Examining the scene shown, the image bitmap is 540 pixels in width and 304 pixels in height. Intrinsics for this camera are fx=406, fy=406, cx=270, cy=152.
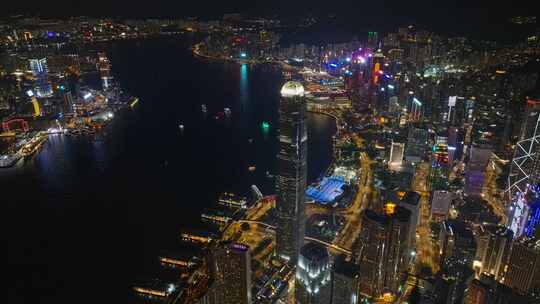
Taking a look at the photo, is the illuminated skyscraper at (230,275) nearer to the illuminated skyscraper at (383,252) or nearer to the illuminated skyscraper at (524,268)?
the illuminated skyscraper at (383,252)

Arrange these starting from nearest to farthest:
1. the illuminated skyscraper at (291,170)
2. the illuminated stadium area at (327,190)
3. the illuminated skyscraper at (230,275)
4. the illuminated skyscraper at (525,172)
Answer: the illuminated skyscraper at (230,275), the illuminated skyscraper at (291,170), the illuminated skyscraper at (525,172), the illuminated stadium area at (327,190)

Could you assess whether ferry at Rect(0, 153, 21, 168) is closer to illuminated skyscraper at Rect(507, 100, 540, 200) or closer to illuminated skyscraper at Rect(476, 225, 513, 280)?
illuminated skyscraper at Rect(476, 225, 513, 280)

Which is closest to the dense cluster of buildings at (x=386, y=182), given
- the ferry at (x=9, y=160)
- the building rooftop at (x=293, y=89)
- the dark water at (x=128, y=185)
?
the building rooftop at (x=293, y=89)

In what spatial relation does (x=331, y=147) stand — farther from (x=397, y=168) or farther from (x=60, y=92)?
(x=60, y=92)

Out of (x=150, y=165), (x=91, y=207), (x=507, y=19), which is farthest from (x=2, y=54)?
(x=507, y=19)

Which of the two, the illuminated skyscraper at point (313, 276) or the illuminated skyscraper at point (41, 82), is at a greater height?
the illuminated skyscraper at point (41, 82)

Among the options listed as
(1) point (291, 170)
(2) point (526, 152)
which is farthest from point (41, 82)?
(2) point (526, 152)

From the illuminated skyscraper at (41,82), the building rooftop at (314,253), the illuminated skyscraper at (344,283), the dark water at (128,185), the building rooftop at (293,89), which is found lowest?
the dark water at (128,185)
